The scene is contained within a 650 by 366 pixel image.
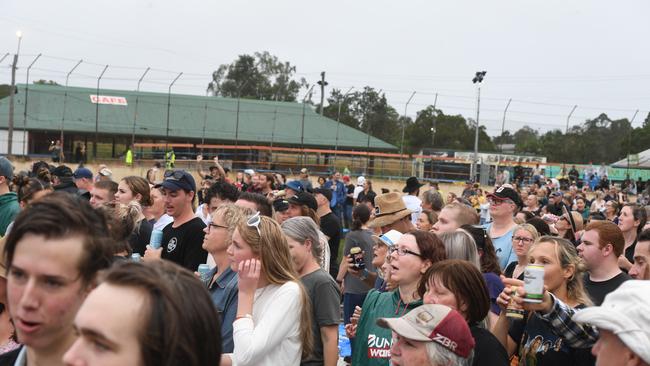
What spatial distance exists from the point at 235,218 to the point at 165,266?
3.03m

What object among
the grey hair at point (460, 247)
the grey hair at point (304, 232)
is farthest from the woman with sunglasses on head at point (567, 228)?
the grey hair at point (304, 232)

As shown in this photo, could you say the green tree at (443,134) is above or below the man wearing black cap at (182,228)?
above

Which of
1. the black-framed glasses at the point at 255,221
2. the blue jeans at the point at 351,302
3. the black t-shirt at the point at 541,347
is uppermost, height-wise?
the black-framed glasses at the point at 255,221

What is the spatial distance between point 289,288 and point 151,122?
47990 mm

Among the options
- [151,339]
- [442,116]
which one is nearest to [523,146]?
[442,116]

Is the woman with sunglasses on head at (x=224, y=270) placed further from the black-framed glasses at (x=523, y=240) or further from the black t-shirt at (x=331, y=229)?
the black t-shirt at (x=331, y=229)

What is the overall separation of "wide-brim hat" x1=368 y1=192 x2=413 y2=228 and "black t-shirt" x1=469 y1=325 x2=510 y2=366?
3738 mm

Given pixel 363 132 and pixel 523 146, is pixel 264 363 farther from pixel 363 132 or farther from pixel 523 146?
pixel 523 146

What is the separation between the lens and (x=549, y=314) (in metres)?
3.64

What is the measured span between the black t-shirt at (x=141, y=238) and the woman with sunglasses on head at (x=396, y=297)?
341 centimetres

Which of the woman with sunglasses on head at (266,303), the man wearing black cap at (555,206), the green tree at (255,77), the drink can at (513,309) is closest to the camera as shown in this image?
the drink can at (513,309)

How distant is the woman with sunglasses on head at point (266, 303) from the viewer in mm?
3965

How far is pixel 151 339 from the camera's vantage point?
1841 mm

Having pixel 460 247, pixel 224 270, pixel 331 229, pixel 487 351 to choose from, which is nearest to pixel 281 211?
pixel 331 229
